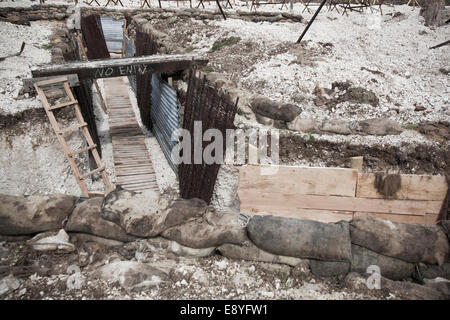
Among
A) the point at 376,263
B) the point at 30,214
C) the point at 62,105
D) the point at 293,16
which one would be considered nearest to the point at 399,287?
the point at 376,263

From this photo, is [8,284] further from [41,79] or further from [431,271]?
[41,79]

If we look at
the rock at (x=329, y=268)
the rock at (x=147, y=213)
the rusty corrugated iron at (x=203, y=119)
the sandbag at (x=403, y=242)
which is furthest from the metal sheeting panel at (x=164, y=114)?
the sandbag at (x=403, y=242)

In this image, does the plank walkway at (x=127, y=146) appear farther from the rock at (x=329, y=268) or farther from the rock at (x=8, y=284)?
the rock at (x=329, y=268)

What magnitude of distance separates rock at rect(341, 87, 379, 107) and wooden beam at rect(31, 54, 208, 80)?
3.34 metres

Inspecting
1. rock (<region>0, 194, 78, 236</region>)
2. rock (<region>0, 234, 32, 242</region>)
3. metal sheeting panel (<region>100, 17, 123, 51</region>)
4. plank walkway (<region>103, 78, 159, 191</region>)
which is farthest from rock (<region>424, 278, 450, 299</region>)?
metal sheeting panel (<region>100, 17, 123, 51</region>)

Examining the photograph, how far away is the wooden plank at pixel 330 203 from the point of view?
4875mm

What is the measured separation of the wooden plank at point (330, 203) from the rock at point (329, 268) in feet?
7.10

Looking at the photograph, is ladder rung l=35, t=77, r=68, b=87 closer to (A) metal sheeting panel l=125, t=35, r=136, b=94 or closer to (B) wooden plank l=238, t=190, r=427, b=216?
(B) wooden plank l=238, t=190, r=427, b=216

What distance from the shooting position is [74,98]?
22.7ft

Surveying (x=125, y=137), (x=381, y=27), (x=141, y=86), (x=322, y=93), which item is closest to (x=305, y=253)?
(x=322, y=93)

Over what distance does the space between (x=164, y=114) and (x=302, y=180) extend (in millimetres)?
4608

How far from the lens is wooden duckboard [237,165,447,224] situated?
4.79 meters

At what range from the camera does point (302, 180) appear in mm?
4977

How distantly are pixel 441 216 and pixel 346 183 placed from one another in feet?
5.17
